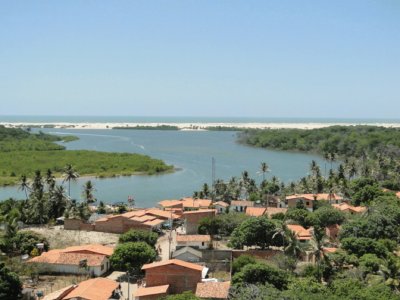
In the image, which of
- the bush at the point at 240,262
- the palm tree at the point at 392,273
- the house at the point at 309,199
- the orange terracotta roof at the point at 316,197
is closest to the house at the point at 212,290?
the bush at the point at 240,262

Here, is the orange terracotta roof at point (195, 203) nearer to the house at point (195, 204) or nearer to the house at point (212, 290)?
the house at point (195, 204)

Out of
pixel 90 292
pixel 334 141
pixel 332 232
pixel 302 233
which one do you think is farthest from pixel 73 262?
pixel 334 141

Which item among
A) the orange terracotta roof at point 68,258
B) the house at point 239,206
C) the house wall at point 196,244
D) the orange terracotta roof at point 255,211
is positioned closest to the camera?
the orange terracotta roof at point 68,258

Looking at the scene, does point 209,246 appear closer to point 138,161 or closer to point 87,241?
point 87,241

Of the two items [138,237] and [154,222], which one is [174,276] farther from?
[154,222]

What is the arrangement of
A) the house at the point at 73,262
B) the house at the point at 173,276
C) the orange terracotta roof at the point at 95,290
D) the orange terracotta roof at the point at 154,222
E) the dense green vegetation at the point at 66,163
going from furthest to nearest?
the dense green vegetation at the point at 66,163
the orange terracotta roof at the point at 154,222
the house at the point at 73,262
the house at the point at 173,276
the orange terracotta roof at the point at 95,290

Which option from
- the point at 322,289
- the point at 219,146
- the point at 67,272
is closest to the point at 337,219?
the point at 322,289

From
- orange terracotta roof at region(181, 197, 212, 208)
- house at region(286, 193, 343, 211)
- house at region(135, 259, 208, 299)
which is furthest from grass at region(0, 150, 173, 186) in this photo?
house at region(135, 259, 208, 299)
